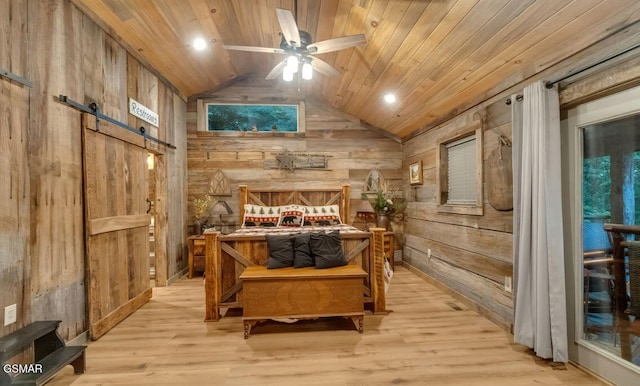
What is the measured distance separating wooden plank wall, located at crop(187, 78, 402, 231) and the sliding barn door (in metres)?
1.66

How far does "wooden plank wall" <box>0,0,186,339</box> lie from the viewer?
1958mm

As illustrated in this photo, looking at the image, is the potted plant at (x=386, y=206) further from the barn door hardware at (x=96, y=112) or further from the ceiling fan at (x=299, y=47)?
the barn door hardware at (x=96, y=112)

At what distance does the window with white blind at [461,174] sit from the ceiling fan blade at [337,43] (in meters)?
1.69

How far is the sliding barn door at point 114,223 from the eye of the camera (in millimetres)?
2650

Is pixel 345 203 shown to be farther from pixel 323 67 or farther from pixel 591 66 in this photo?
pixel 591 66

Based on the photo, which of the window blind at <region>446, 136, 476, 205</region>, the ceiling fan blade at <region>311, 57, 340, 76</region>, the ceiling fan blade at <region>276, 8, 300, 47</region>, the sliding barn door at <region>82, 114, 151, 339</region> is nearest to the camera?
the ceiling fan blade at <region>276, 8, 300, 47</region>

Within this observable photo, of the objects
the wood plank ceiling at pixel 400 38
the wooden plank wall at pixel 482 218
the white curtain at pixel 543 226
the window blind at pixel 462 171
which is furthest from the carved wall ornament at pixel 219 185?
the white curtain at pixel 543 226

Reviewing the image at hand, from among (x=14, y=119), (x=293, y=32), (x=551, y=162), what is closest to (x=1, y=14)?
(x=14, y=119)

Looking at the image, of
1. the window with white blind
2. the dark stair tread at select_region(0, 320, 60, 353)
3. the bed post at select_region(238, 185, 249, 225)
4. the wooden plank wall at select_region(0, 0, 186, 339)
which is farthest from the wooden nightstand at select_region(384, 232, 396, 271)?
the dark stair tread at select_region(0, 320, 60, 353)

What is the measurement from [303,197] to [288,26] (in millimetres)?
3250

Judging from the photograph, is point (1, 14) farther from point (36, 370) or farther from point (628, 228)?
point (628, 228)

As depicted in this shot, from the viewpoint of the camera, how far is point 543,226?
2.16 m

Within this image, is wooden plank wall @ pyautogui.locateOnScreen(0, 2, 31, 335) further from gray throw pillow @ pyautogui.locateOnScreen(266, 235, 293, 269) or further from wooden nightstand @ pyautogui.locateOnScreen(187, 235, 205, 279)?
wooden nightstand @ pyautogui.locateOnScreen(187, 235, 205, 279)

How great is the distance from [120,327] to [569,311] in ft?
13.3
